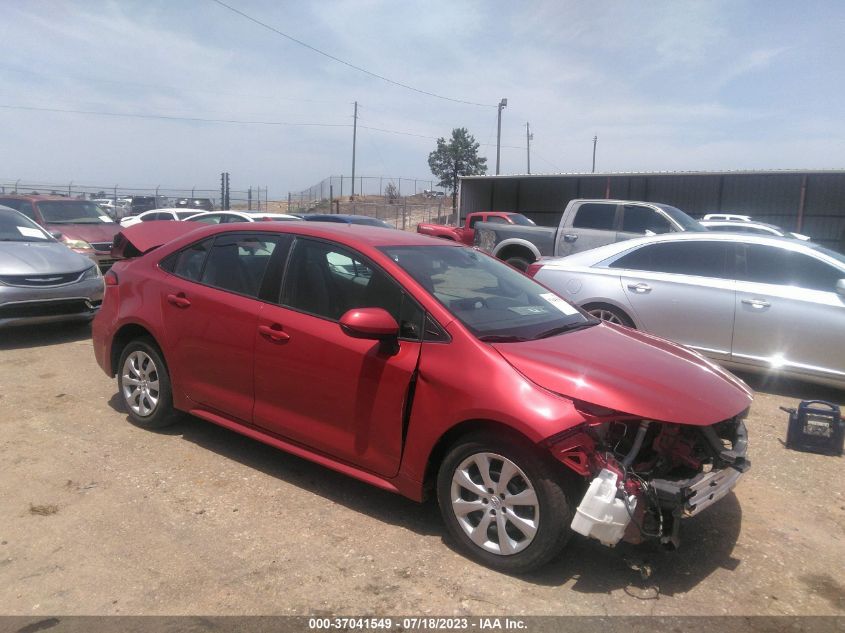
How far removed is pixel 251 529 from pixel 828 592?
2.88m

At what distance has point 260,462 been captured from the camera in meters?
4.60

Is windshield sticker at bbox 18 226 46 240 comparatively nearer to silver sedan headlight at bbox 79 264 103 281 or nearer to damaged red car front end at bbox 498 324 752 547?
silver sedan headlight at bbox 79 264 103 281

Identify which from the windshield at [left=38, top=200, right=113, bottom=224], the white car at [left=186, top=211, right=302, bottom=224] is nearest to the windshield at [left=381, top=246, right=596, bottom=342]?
the white car at [left=186, top=211, right=302, bottom=224]

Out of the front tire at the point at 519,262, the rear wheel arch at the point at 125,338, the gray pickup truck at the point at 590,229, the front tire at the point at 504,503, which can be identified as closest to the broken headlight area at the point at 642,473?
the front tire at the point at 504,503

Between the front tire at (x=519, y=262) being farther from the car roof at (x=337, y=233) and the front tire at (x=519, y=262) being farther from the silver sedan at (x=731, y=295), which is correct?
the car roof at (x=337, y=233)

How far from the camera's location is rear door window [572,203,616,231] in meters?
11.2

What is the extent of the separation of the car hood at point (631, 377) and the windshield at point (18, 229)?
7400 millimetres

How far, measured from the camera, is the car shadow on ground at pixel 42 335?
7941 mm

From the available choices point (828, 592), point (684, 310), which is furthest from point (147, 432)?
point (684, 310)

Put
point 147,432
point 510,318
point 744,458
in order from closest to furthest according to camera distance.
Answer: point 744,458 → point 510,318 → point 147,432

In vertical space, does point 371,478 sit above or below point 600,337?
below

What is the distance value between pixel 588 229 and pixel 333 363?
27.1 ft

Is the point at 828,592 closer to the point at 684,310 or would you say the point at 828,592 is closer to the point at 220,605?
the point at 220,605

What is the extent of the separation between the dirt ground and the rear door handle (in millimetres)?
1015
